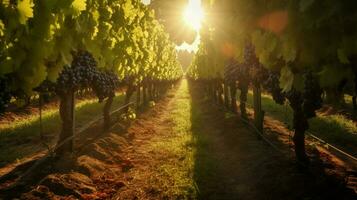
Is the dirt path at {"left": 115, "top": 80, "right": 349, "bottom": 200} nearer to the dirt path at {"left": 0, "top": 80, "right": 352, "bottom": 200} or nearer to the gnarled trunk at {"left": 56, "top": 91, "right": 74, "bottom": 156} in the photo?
the dirt path at {"left": 0, "top": 80, "right": 352, "bottom": 200}

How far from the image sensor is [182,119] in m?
18.9

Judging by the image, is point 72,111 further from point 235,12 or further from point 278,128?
point 278,128

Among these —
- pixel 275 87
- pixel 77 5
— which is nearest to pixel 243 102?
pixel 275 87

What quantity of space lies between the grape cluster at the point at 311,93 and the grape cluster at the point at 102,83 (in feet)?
17.2

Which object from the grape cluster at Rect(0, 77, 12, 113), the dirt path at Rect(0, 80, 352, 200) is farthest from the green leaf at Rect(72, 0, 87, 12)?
the dirt path at Rect(0, 80, 352, 200)

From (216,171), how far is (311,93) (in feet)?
10.0

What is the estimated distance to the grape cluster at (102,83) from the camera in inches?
434

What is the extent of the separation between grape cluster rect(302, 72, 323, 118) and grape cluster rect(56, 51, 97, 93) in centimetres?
487

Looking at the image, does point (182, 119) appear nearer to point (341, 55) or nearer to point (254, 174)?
point (254, 174)

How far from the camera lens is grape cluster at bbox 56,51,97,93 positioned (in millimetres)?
8938

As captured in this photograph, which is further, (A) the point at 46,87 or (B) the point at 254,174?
(B) the point at 254,174

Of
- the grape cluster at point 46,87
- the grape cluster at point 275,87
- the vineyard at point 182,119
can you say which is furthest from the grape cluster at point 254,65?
the grape cluster at point 46,87

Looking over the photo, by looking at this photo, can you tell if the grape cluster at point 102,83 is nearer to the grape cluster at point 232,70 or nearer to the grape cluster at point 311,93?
the grape cluster at point 232,70

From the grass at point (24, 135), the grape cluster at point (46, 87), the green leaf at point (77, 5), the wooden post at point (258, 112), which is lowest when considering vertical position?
the grass at point (24, 135)
